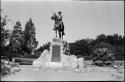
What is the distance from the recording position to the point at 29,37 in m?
76.2

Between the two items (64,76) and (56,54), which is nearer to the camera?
(64,76)

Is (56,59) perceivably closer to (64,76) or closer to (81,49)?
(64,76)

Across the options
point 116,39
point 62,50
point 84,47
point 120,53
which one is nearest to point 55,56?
point 62,50

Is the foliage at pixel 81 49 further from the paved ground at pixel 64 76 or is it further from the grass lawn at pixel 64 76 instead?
the paved ground at pixel 64 76

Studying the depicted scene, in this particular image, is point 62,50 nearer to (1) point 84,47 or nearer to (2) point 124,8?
(2) point 124,8

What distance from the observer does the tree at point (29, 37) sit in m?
75.4

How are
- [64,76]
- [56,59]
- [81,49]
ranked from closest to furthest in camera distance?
[64,76], [56,59], [81,49]

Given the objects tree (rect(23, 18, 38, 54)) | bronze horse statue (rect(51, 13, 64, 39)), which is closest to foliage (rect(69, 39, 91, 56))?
tree (rect(23, 18, 38, 54))

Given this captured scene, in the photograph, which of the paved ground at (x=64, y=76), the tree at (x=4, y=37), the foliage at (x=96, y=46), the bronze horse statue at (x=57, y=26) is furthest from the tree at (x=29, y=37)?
the tree at (x=4, y=37)

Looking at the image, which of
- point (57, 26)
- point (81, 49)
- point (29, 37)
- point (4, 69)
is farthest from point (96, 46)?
point (4, 69)

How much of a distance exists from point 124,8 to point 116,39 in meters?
85.7

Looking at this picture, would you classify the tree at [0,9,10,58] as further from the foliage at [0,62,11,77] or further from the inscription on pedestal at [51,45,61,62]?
the inscription on pedestal at [51,45,61,62]

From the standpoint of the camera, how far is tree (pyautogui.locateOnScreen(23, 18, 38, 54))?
7544cm

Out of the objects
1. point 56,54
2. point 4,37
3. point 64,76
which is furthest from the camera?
point 56,54
